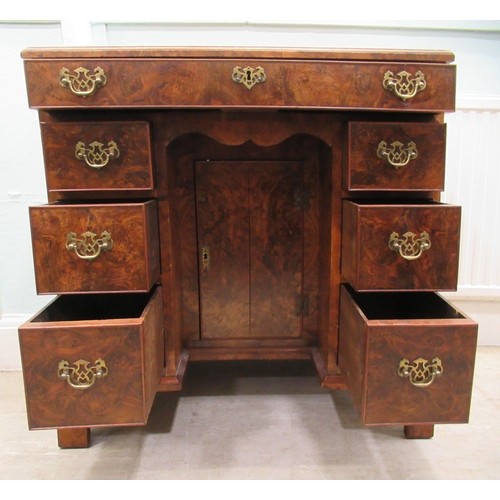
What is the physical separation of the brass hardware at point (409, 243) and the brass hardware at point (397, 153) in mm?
149

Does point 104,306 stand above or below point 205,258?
below

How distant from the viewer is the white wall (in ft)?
4.25

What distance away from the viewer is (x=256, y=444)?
988 mm

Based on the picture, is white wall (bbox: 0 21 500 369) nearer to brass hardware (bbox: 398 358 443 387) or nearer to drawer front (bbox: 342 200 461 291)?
drawer front (bbox: 342 200 461 291)

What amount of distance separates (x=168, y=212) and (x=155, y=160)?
122 millimetres

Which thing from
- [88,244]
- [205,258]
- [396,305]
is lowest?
[396,305]

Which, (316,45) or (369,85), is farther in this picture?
(316,45)

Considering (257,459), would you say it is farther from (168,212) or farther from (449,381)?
(168,212)

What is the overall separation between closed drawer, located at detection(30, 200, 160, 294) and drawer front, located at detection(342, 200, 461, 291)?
17.1 inches

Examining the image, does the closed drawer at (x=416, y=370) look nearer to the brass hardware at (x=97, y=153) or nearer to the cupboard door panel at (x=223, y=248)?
the cupboard door panel at (x=223, y=248)

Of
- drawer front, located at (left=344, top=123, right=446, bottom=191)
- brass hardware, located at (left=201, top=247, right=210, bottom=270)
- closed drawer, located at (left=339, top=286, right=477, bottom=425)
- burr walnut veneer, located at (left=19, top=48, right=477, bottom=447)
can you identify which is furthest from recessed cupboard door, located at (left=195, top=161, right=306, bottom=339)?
closed drawer, located at (left=339, top=286, right=477, bottom=425)

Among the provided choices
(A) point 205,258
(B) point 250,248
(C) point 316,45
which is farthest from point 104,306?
(C) point 316,45

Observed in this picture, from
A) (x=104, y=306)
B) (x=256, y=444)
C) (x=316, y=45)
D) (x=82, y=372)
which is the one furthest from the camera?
(x=316, y=45)

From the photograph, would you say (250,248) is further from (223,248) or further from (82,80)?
(82,80)
